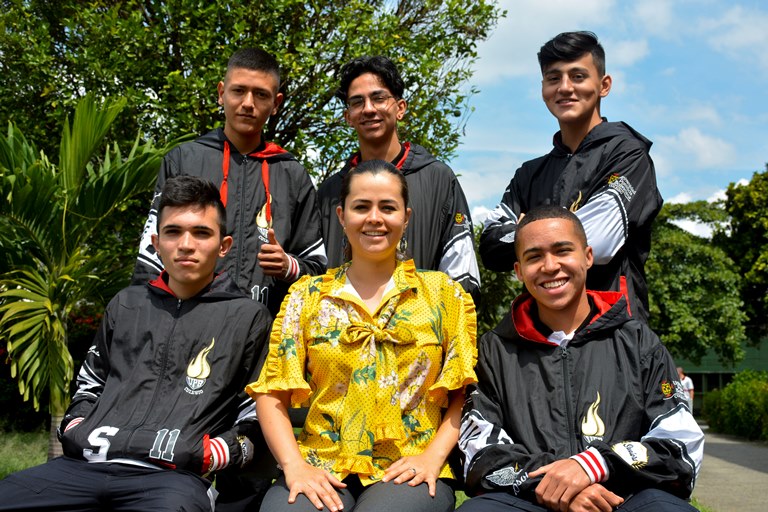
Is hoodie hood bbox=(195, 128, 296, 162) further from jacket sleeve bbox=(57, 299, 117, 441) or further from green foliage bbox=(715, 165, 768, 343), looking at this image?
green foliage bbox=(715, 165, 768, 343)

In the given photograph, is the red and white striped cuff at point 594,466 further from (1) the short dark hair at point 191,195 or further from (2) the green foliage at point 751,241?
(2) the green foliage at point 751,241

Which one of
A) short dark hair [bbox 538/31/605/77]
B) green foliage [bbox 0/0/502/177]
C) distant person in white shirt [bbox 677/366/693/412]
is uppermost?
green foliage [bbox 0/0/502/177]

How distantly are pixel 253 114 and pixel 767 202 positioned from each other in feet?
125

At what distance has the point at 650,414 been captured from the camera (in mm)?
2816

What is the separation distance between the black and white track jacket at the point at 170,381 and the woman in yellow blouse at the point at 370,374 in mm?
228

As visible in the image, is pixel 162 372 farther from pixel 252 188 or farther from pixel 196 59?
pixel 196 59

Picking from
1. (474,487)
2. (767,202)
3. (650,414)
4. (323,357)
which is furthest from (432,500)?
(767,202)

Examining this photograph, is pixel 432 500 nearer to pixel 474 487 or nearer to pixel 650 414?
pixel 474 487

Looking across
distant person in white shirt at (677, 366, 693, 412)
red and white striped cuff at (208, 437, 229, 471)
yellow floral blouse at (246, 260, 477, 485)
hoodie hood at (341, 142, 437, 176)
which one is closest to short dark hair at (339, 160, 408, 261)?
yellow floral blouse at (246, 260, 477, 485)

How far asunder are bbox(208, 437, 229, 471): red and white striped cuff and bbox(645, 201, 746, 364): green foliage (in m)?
35.7

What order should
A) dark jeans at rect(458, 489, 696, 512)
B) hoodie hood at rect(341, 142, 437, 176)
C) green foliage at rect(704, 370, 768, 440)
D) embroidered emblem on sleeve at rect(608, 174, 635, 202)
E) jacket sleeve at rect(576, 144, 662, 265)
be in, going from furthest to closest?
green foliage at rect(704, 370, 768, 440) → hoodie hood at rect(341, 142, 437, 176) → embroidered emblem on sleeve at rect(608, 174, 635, 202) → jacket sleeve at rect(576, 144, 662, 265) → dark jeans at rect(458, 489, 696, 512)

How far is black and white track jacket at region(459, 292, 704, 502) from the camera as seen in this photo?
268cm

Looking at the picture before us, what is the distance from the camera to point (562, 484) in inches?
103

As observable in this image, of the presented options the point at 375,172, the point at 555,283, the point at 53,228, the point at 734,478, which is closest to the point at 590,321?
the point at 555,283
